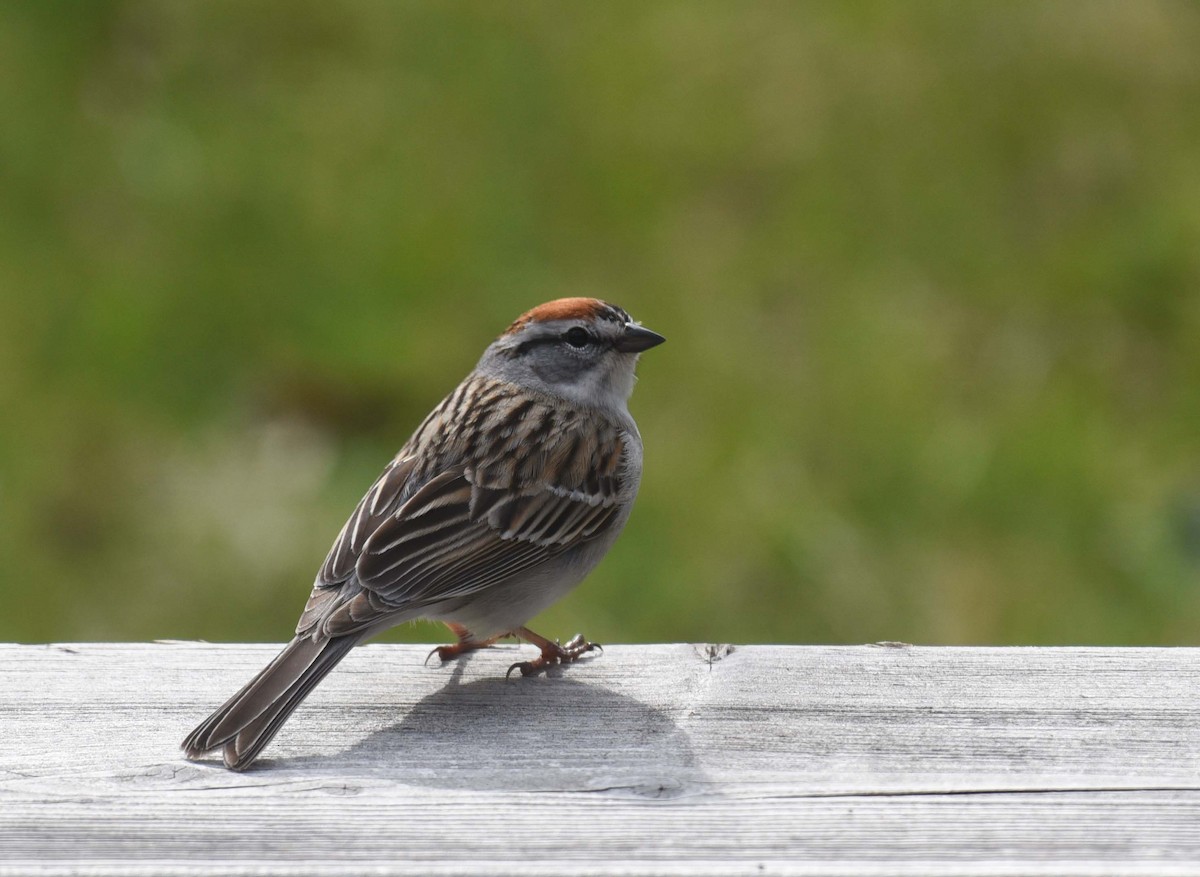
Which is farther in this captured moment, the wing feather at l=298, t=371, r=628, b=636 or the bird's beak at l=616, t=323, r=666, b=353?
the bird's beak at l=616, t=323, r=666, b=353

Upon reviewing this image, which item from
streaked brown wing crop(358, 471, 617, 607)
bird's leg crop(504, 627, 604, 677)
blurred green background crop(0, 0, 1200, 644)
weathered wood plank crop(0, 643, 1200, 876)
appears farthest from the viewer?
blurred green background crop(0, 0, 1200, 644)

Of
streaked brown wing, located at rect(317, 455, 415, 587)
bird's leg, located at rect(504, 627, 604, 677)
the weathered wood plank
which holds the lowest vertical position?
the weathered wood plank

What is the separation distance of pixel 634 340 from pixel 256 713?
1.72 metres

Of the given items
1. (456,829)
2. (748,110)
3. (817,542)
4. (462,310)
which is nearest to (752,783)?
(456,829)

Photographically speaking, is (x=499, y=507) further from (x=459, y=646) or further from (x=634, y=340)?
(x=634, y=340)

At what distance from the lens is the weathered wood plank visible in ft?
6.47

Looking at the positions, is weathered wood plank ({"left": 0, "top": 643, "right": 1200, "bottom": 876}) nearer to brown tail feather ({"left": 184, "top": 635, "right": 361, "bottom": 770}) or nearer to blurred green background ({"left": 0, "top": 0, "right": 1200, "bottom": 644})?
brown tail feather ({"left": 184, "top": 635, "right": 361, "bottom": 770})

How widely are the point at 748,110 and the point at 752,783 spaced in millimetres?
4917

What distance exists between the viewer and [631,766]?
2.26 metres

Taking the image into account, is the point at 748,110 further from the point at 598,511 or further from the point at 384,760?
the point at 384,760

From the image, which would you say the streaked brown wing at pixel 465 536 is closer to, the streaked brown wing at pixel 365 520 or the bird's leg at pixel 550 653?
the streaked brown wing at pixel 365 520

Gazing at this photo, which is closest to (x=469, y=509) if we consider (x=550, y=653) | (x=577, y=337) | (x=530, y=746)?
(x=550, y=653)

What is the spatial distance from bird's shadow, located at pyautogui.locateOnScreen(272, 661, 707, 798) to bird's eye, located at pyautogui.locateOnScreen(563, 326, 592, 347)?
1236 millimetres

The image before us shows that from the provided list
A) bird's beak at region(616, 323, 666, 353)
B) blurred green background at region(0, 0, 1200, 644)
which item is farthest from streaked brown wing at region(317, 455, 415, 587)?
blurred green background at region(0, 0, 1200, 644)
